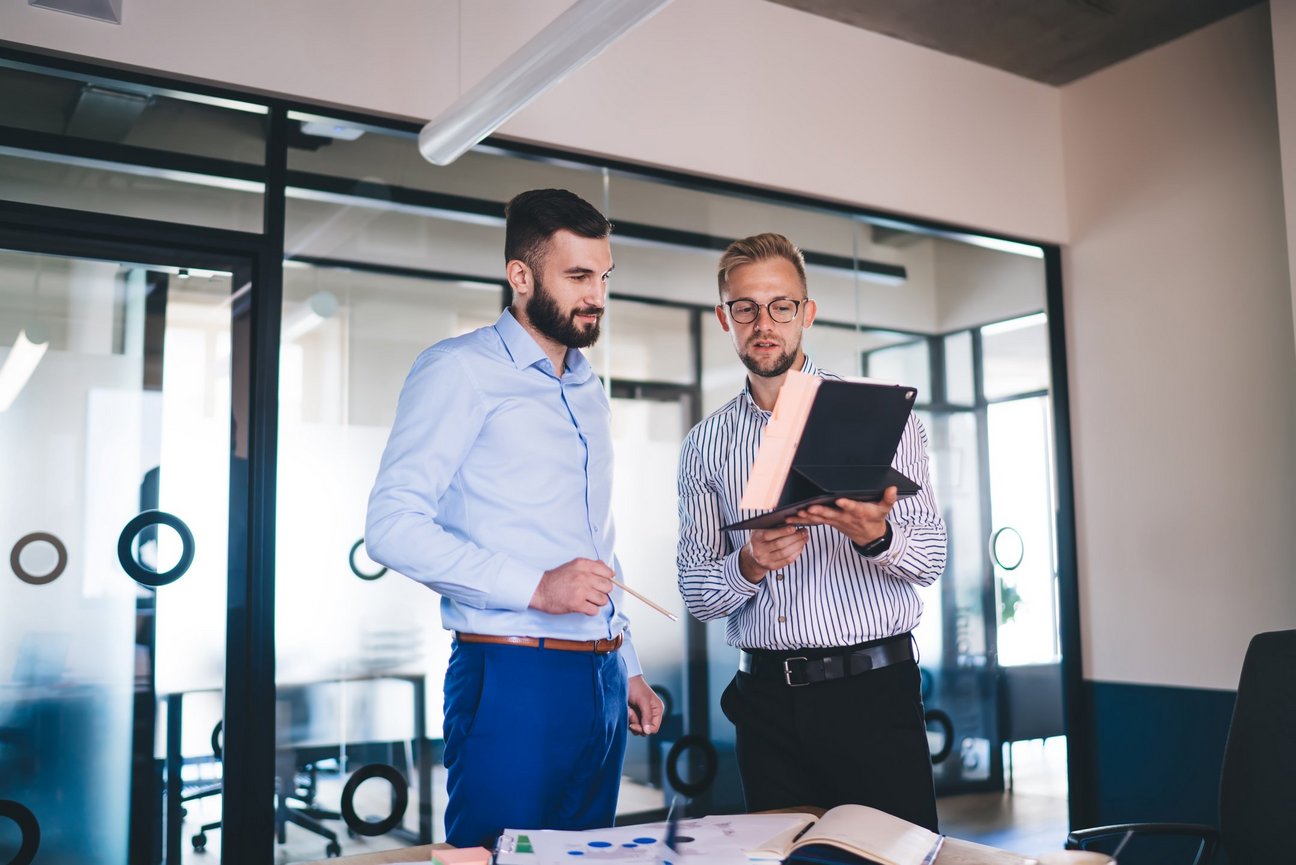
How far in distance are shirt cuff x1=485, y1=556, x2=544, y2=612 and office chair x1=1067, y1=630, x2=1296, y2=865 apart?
112 cm

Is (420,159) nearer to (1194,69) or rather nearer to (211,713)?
(211,713)

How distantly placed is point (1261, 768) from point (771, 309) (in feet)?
4.32

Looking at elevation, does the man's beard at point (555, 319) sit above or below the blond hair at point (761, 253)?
below

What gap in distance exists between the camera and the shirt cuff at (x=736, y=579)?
218cm

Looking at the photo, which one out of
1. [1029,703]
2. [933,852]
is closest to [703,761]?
[1029,703]

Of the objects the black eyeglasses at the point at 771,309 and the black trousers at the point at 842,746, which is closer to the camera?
the black trousers at the point at 842,746

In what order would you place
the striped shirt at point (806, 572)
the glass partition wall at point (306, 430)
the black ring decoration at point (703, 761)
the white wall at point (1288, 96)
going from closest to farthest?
the striped shirt at point (806, 572), the glass partition wall at point (306, 430), the white wall at point (1288, 96), the black ring decoration at point (703, 761)

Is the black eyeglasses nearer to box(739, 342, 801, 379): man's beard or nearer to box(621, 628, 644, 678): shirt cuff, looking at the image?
box(739, 342, 801, 379): man's beard

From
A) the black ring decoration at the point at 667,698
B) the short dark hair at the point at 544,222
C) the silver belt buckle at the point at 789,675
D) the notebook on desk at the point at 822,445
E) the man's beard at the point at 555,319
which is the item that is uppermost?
the short dark hair at the point at 544,222

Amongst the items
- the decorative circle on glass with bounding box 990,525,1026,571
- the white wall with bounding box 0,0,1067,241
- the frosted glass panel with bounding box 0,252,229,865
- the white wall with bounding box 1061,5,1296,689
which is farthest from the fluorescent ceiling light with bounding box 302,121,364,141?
the white wall with bounding box 1061,5,1296,689

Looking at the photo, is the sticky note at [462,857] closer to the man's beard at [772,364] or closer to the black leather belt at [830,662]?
the black leather belt at [830,662]

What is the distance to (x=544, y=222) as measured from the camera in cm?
205

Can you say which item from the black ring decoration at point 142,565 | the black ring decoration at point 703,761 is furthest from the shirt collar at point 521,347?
the black ring decoration at point 703,761

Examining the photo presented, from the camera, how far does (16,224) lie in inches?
Answer: 106
